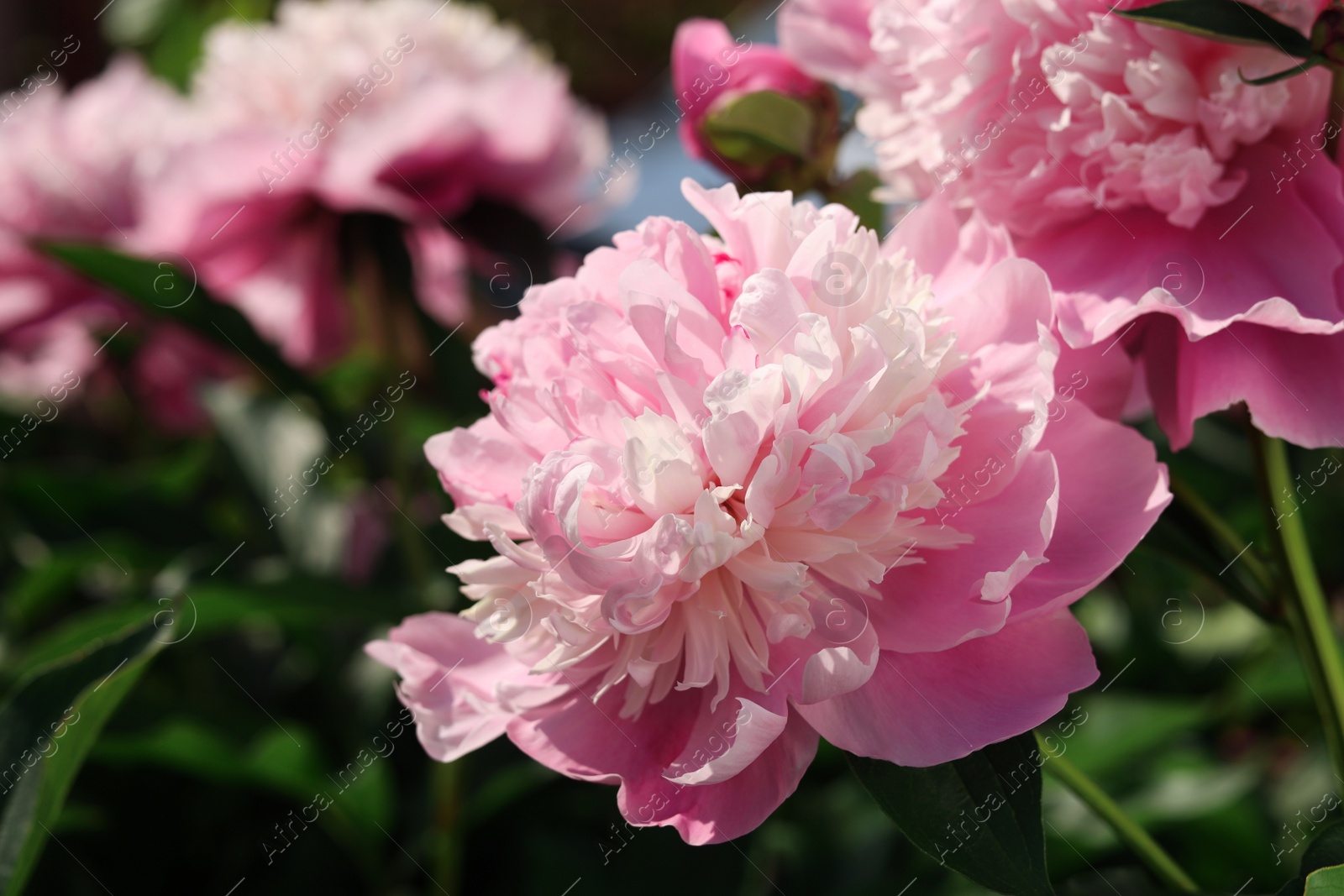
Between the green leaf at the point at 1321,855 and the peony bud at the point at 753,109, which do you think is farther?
the peony bud at the point at 753,109

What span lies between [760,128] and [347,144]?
585mm

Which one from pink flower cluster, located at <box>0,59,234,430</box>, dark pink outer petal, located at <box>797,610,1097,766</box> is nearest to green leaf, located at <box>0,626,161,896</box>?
dark pink outer petal, located at <box>797,610,1097,766</box>

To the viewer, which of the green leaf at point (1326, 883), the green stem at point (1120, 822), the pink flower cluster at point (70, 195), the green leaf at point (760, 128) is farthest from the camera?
the pink flower cluster at point (70, 195)

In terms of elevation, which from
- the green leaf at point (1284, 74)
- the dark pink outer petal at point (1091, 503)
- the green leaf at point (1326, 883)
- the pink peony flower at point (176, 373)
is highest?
the green leaf at point (1284, 74)

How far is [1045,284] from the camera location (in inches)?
16.6

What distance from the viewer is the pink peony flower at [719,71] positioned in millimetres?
622

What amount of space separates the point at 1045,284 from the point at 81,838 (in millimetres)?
1105

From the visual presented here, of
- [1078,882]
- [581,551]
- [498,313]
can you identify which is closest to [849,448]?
[581,551]

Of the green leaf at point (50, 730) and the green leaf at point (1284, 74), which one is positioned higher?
the green leaf at point (50, 730)

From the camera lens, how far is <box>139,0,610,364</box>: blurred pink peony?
1.04 meters

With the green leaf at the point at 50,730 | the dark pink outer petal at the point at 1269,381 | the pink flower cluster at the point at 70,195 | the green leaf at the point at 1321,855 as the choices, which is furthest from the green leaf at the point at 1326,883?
the pink flower cluster at the point at 70,195

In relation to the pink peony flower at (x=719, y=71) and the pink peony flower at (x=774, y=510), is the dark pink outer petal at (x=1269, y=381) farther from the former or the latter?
the pink peony flower at (x=719, y=71)

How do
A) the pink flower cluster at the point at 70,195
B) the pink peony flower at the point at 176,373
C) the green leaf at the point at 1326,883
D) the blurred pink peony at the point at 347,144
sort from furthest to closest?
the pink peony flower at the point at 176,373 < the pink flower cluster at the point at 70,195 < the blurred pink peony at the point at 347,144 < the green leaf at the point at 1326,883

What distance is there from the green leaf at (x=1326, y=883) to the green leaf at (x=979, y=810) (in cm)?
9
